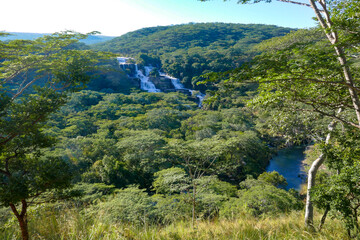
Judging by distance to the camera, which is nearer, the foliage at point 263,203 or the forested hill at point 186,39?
the foliage at point 263,203

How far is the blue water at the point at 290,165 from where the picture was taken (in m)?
18.0

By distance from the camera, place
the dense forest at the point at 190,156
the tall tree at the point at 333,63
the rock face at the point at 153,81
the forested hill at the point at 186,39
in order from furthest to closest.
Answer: the forested hill at the point at 186,39 < the rock face at the point at 153,81 < the dense forest at the point at 190,156 < the tall tree at the point at 333,63

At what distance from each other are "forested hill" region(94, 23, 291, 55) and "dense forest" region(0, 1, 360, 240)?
70239mm

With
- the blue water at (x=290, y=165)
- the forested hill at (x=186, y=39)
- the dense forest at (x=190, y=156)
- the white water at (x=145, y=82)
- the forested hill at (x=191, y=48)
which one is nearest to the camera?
the dense forest at (x=190, y=156)

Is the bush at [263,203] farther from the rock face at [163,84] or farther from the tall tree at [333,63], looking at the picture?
the rock face at [163,84]

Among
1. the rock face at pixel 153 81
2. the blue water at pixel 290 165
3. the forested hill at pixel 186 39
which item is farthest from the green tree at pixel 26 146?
the forested hill at pixel 186 39

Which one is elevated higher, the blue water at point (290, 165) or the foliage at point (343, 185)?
the foliage at point (343, 185)

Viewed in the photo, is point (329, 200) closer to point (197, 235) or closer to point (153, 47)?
point (197, 235)

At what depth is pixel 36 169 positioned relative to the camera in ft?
11.8

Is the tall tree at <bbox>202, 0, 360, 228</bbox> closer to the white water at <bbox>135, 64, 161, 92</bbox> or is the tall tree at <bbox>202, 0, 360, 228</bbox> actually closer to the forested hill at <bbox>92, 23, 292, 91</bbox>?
the forested hill at <bbox>92, 23, 292, 91</bbox>

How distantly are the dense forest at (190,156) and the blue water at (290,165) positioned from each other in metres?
1.24

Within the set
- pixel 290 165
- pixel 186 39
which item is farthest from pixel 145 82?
pixel 186 39

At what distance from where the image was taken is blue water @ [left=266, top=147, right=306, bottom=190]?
709 inches

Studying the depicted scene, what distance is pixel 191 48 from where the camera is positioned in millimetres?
86812
